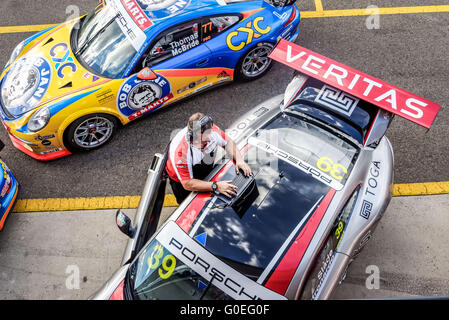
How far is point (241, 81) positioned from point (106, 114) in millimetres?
2061

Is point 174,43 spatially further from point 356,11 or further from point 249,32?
point 356,11

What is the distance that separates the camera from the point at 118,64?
455 cm

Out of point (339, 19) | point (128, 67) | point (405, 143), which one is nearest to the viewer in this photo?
point (128, 67)

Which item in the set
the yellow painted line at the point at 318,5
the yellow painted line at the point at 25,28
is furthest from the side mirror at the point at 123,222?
the yellow painted line at the point at 318,5

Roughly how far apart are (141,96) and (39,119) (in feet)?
4.14

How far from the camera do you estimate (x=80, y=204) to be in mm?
4613

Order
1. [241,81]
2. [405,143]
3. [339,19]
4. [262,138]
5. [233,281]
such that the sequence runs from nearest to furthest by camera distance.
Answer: [233,281] → [262,138] → [405,143] → [241,81] → [339,19]

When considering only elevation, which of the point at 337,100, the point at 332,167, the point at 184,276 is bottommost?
the point at 184,276

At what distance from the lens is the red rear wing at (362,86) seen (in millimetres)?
3264

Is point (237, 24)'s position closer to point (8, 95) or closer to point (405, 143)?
point (405, 143)

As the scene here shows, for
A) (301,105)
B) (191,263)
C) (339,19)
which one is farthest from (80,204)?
(339,19)

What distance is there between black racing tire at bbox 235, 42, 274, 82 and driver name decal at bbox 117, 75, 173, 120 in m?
1.12

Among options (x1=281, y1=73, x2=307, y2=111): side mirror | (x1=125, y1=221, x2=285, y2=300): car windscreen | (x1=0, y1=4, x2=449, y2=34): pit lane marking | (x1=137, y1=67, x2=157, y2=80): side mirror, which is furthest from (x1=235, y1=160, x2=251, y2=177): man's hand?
(x1=0, y1=4, x2=449, y2=34): pit lane marking

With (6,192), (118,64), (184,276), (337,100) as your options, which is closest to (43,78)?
(118,64)
